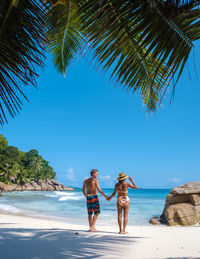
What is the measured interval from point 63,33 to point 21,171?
5580cm

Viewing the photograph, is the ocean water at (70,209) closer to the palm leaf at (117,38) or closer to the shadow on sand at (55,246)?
the shadow on sand at (55,246)

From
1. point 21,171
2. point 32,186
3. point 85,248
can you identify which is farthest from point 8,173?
point 85,248

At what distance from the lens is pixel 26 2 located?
7.20ft

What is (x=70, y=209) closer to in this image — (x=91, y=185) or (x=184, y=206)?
(x=184, y=206)

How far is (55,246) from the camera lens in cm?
362

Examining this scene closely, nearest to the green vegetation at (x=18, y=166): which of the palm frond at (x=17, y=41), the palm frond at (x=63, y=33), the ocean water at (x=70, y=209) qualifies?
the ocean water at (x=70, y=209)

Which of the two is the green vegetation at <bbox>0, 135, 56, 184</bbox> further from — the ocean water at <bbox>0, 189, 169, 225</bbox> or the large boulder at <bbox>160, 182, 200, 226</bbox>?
the large boulder at <bbox>160, 182, 200, 226</bbox>

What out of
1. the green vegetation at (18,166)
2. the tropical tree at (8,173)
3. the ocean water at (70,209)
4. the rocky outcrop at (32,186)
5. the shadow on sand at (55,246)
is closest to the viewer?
the shadow on sand at (55,246)

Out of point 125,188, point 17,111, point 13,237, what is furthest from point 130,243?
point 17,111

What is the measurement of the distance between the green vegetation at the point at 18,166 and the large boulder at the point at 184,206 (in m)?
42.8

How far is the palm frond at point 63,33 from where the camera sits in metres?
3.39

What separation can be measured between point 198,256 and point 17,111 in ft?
10.2

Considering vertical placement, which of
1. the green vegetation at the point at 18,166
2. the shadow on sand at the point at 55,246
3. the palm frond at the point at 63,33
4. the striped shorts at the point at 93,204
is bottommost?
the shadow on sand at the point at 55,246

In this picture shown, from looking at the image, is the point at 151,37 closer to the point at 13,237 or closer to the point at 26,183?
the point at 13,237
